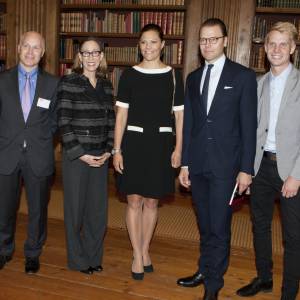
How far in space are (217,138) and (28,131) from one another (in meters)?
1.22

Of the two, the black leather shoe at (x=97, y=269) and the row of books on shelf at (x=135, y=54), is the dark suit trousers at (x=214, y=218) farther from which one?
the row of books on shelf at (x=135, y=54)

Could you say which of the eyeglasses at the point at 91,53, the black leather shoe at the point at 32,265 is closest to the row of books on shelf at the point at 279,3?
the eyeglasses at the point at 91,53

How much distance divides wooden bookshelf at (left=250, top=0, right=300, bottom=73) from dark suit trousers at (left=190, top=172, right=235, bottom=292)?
2.80m

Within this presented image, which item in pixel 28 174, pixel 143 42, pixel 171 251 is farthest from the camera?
pixel 171 251

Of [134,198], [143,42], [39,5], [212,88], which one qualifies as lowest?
[134,198]

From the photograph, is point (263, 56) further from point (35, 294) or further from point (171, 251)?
point (35, 294)

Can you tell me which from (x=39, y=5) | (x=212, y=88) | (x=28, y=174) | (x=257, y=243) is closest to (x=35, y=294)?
(x=28, y=174)

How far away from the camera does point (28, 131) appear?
2.60 meters

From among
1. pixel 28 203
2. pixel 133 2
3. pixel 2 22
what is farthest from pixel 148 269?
pixel 2 22

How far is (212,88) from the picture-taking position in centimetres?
233

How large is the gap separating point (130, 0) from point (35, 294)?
379 centimetres

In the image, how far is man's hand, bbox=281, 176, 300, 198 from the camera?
A: 7.17 ft

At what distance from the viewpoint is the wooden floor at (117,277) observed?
2.55m

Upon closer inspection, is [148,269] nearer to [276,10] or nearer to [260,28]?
[260,28]
